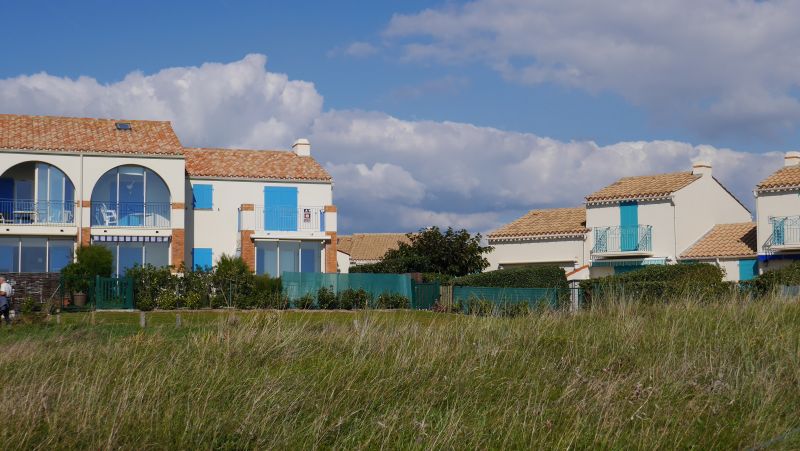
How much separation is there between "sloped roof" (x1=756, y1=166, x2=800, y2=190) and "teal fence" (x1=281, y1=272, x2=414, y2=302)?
16.0 metres

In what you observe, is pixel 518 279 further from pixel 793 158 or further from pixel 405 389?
pixel 405 389

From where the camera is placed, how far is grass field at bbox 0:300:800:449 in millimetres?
8383

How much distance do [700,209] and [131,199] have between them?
25475 mm

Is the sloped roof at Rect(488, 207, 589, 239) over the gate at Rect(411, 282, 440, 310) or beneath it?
over

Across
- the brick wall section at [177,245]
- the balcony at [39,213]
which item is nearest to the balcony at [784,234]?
the brick wall section at [177,245]

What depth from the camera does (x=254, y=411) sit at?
28.7 feet

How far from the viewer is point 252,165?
4378 centimetres

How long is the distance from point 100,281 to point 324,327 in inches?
866

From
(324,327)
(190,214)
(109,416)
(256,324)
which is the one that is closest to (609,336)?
(324,327)

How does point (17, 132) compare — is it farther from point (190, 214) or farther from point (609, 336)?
Answer: point (609, 336)

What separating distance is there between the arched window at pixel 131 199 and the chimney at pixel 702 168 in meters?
24.1

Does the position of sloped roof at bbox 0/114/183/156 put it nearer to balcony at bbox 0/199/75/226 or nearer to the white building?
the white building

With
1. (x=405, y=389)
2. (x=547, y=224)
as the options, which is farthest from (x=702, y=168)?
(x=405, y=389)

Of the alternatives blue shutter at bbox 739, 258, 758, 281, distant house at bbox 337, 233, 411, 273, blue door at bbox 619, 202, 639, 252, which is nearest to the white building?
blue door at bbox 619, 202, 639, 252
